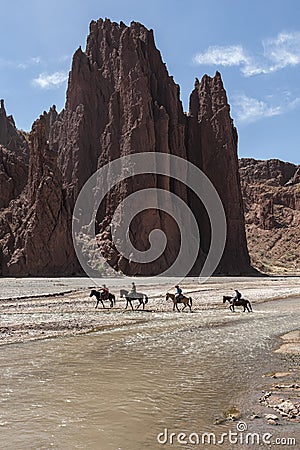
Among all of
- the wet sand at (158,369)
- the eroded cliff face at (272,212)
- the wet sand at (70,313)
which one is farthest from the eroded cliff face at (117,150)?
the wet sand at (158,369)

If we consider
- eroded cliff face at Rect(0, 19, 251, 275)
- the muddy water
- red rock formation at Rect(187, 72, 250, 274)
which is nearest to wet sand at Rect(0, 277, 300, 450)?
the muddy water

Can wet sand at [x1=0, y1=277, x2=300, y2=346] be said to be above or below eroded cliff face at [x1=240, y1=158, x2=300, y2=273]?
below

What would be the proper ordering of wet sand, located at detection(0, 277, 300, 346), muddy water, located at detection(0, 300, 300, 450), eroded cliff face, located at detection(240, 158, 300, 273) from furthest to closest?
eroded cliff face, located at detection(240, 158, 300, 273), wet sand, located at detection(0, 277, 300, 346), muddy water, located at detection(0, 300, 300, 450)

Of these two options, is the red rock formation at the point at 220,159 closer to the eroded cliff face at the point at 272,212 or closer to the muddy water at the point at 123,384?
the eroded cliff face at the point at 272,212

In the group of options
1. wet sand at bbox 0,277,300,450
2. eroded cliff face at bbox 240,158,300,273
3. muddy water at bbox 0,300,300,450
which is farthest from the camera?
eroded cliff face at bbox 240,158,300,273

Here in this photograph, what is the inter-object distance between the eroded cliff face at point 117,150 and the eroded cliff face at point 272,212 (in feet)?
81.0

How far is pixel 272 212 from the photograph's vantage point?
11631 centimetres

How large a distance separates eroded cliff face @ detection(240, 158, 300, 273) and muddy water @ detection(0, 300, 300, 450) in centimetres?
7613

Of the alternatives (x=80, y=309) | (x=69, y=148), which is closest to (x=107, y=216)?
(x=69, y=148)

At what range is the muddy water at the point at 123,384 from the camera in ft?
21.3

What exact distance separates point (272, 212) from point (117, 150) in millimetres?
63128

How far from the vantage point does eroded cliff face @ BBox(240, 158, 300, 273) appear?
103 meters

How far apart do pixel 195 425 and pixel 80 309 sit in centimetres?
1816

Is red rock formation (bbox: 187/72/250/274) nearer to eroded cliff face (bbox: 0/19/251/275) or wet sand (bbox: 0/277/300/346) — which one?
eroded cliff face (bbox: 0/19/251/275)
